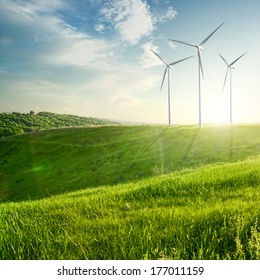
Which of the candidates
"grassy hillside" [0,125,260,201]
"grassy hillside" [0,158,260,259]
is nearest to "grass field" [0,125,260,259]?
"grassy hillside" [0,158,260,259]

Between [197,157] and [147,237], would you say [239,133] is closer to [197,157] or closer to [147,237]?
[197,157]

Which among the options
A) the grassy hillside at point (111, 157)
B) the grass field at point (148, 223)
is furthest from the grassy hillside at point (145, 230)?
the grassy hillside at point (111, 157)

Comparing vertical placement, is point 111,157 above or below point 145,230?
below

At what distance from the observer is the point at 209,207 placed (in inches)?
213

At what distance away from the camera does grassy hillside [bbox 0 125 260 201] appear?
126 feet

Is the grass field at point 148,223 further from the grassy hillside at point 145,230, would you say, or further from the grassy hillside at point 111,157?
the grassy hillside at point 111,157

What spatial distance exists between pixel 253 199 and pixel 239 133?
42605mm

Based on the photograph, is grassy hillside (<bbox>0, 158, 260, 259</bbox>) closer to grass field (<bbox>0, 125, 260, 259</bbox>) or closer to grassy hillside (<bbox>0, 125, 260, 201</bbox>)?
grass field (<bbox>0, 125, 260, 259</bbox>)

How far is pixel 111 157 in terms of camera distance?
55.9 m

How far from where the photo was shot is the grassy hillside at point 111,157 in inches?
1515

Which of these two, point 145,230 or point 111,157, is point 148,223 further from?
point 111,157

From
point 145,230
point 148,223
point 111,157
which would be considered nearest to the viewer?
point 145,230

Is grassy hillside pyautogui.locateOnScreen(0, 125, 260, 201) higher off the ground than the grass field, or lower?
lower

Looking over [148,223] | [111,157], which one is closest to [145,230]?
[148,223]
